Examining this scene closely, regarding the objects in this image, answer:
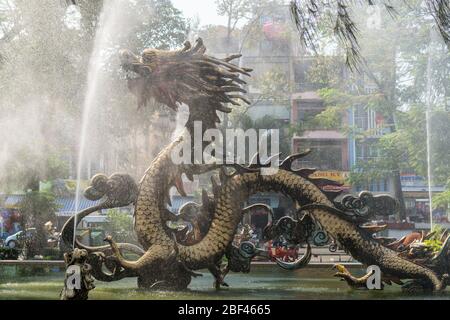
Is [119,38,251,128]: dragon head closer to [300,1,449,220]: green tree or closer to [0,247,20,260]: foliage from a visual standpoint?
[0,247,20,260]: foliage

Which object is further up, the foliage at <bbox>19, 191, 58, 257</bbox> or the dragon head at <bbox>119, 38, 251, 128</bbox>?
the dragon head at <bbox>119, 38, 251, 128</bbox>

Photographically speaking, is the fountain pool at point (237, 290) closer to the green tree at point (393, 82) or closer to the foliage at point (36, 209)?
the green tree at point (393, 82)

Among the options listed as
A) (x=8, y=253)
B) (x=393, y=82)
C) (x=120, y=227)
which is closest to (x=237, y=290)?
(x=8, y=253)

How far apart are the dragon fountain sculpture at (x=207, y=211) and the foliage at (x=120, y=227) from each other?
21.0 feet

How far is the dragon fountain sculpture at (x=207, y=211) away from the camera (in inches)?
372

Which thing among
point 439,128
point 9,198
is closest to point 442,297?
point 439,128

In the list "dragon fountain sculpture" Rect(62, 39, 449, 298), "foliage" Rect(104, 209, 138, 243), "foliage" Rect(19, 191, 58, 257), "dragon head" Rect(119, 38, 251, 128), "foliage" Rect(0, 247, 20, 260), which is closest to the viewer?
"dragon fountain sculpture" Rect(62, 39, 449, 298)

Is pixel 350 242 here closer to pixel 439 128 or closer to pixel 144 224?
pixel 144 224

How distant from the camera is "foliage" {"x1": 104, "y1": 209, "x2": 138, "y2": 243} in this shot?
16.3 m

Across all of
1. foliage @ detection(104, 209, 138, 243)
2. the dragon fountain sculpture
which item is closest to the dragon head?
the dragon fountain sculpture

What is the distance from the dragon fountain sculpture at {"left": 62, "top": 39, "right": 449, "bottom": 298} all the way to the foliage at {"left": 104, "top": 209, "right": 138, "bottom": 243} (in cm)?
639

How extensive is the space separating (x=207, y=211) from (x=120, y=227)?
286 inches

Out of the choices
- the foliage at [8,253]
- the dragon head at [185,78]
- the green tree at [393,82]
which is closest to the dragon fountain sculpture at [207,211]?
the dragon head at [185,78]

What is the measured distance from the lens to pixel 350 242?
9742 mm
